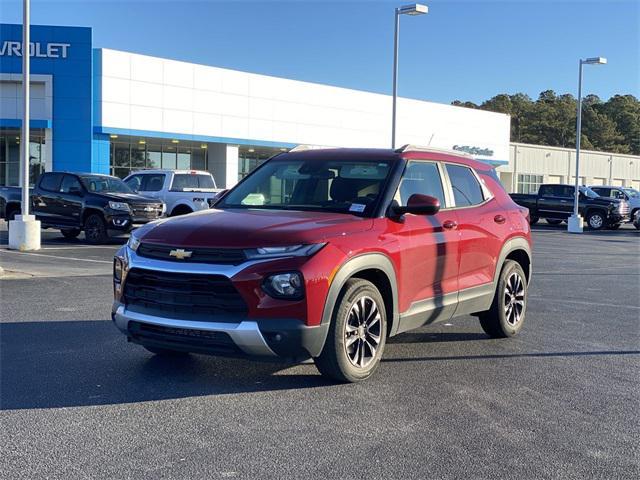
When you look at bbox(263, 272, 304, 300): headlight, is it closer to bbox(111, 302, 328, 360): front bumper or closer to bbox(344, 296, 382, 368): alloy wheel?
bbox(111, 302, 328, 360): front bumper

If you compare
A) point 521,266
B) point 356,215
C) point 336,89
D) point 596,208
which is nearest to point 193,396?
point 356,215

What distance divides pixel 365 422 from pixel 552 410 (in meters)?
1.41

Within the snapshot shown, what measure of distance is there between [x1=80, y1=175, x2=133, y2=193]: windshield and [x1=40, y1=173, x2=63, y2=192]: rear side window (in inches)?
28.3

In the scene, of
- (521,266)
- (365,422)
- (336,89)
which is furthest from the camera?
(336,89)

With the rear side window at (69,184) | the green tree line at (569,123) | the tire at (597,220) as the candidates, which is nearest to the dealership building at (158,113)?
the rear side window at (69,184)

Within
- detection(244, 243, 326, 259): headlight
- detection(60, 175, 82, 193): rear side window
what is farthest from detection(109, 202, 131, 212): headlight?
detection(244, 243, 326, 259): headlight

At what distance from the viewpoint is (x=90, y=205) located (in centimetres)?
1814

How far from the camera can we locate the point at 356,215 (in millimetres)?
5863

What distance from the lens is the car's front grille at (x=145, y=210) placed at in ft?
58.5

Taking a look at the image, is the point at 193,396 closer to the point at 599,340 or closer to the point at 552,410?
the point at 552,410

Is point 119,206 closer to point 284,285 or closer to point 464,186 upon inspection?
point 464,186

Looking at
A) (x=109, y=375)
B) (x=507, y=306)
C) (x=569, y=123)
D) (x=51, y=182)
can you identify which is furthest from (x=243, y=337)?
(x=569, y=123)

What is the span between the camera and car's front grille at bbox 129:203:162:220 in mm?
17836

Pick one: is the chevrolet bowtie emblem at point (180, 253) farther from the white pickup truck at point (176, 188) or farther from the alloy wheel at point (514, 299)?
the white pickup truck at point (176, 188)
